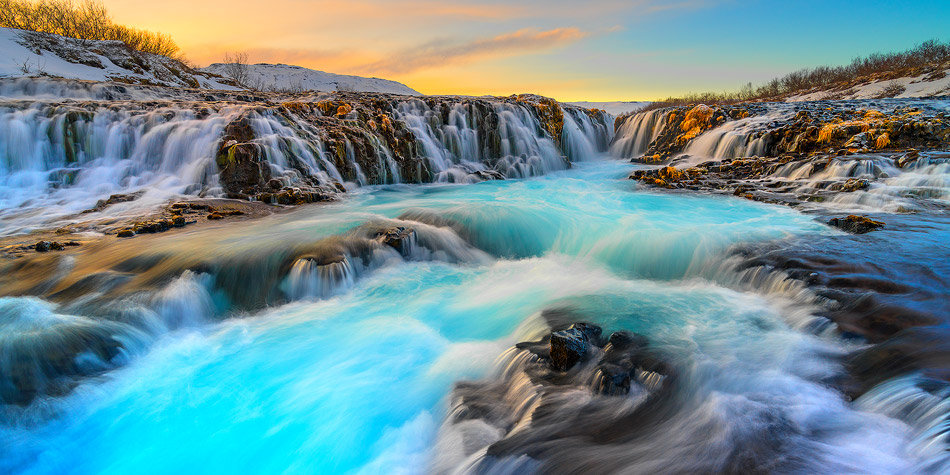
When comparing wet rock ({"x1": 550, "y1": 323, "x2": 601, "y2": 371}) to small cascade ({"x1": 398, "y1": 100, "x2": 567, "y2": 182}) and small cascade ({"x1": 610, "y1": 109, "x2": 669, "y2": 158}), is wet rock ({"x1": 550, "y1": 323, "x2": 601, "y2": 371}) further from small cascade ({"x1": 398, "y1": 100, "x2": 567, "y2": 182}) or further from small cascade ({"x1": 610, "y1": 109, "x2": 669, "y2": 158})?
small cascade ({"x1": 610, "y1": 109, "x2": 669, "y2": 158})

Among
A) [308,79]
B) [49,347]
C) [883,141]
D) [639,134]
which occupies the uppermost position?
[308,79]

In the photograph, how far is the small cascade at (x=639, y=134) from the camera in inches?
893

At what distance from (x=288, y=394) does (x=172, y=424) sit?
0.97 meters

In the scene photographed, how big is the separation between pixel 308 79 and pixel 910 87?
310 feet

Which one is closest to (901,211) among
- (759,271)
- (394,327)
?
(759,271)

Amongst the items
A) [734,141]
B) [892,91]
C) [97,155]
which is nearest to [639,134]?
[734,141]

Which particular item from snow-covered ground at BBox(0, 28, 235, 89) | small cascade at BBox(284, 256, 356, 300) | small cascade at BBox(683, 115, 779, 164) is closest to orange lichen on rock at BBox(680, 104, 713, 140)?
small cascade at BBox(683, 115, 779, 164)

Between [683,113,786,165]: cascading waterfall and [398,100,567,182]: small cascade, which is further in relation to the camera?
[398,100,567,182]: small cascade

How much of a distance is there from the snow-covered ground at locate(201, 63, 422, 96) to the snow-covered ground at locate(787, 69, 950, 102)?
Result: 68.4 metres

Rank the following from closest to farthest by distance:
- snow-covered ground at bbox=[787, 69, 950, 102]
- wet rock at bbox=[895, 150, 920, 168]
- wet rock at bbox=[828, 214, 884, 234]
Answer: wet rock at bbox=[828, 214, 884, 234] < wet rock at bbox=[895, 150, 920, 168] < snow-covered ground at bbox=[787, 69, 950, 102]

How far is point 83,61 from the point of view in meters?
25.2

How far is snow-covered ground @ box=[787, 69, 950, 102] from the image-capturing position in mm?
29222

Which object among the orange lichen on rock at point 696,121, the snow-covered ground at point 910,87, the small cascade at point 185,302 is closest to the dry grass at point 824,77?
the snow-covered ground at point 910,87

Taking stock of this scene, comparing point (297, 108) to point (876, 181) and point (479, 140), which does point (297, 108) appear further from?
point (876, 181)
